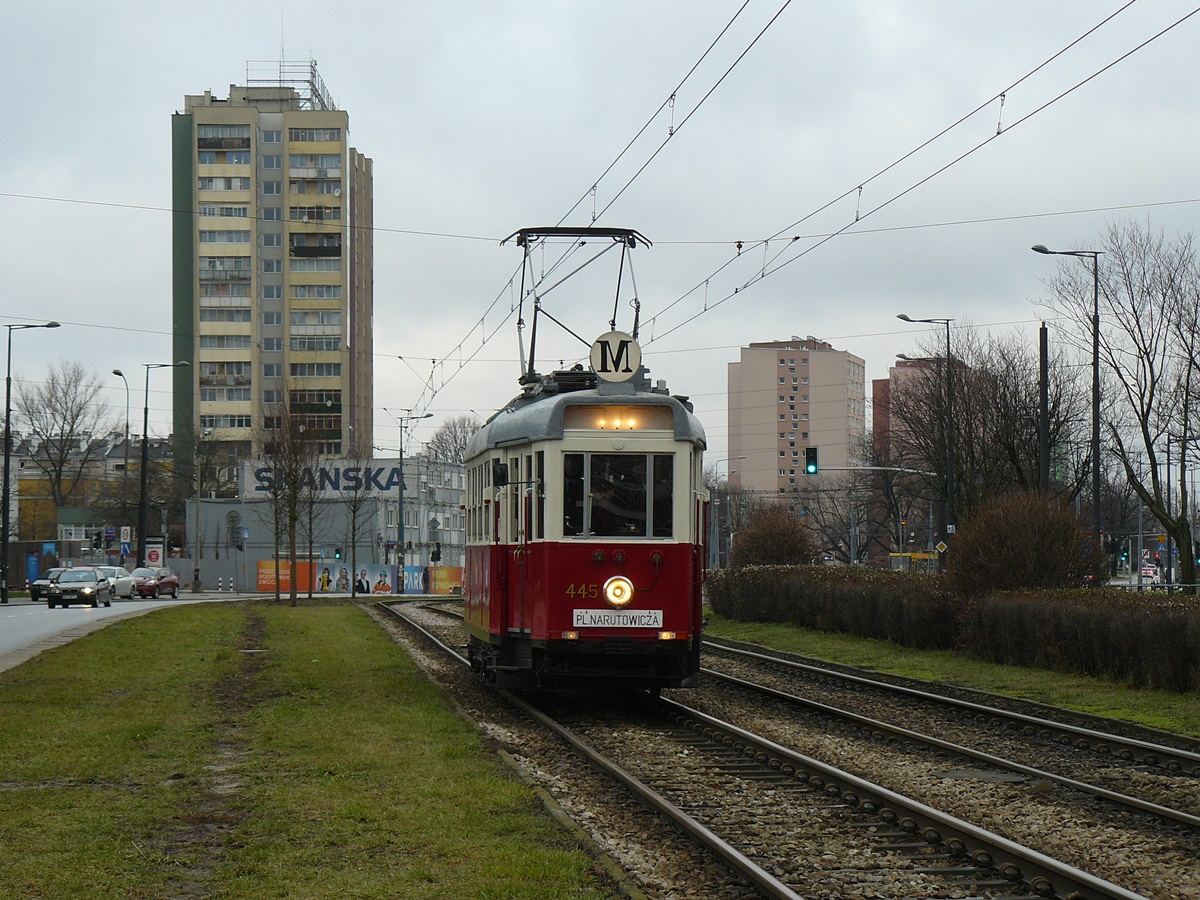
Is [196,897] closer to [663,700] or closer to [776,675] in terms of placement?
[663,700]

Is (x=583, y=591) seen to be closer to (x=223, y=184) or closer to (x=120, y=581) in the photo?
(x=120, y=581)

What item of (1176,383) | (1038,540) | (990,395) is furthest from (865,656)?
(990,395)

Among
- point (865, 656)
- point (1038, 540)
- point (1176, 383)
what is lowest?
point (865, 656)

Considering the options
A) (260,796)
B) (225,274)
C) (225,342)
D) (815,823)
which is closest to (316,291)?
(225,274)

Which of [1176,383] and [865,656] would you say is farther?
[1176,383]

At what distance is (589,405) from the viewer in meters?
14.6

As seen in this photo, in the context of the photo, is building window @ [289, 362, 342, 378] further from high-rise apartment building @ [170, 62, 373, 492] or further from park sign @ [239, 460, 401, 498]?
park sign @ [239, 460, 401, 498]

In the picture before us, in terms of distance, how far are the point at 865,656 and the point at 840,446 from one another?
109 meters

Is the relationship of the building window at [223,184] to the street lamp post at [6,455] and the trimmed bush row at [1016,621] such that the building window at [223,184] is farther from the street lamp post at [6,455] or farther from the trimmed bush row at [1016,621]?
the trimmed bush row at [1016,621]

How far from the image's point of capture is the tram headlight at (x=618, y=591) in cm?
1435

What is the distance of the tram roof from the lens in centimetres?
1457

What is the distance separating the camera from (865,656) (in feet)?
80.7

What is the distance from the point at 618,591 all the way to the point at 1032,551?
1210 cm

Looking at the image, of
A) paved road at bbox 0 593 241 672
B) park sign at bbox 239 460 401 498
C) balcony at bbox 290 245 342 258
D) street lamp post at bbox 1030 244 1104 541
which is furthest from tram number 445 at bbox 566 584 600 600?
balcony at bbox 290 245 342 258
